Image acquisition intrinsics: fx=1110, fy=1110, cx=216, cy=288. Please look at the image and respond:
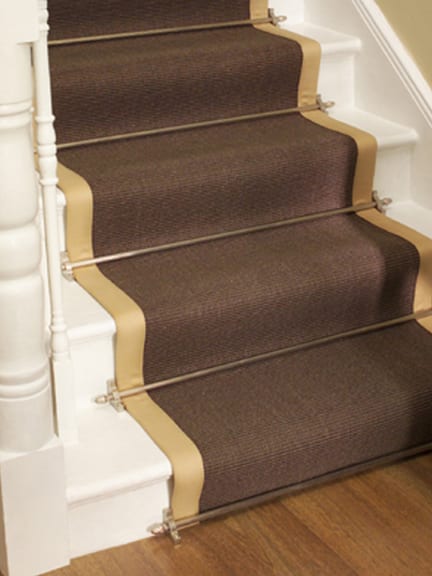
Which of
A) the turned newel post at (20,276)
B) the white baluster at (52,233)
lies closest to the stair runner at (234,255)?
the white baluster at (52,233)

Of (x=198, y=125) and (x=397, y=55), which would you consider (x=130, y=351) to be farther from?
(x=397, y=55)

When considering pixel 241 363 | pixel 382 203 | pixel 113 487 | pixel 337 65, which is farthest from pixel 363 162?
pixel 113 487

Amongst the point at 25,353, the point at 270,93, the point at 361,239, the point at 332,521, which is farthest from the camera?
the point at 270,93

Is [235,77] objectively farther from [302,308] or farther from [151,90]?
[302,308]

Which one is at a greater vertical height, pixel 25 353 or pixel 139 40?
pixel 139 40

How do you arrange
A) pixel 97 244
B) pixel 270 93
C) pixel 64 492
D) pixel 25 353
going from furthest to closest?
pixel 270 93 < pixel 97 244 < pixel 64 492 < pixel 25 353

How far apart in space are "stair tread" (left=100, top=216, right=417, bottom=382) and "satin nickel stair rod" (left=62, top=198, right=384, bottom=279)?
17mm

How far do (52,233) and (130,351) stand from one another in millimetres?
472

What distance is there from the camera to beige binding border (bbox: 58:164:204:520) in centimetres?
249

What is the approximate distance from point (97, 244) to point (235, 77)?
0.71m

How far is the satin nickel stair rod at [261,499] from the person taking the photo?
252 cm

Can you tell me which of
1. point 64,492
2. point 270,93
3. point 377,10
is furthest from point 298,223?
point 64,492

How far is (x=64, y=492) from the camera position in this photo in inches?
93.1

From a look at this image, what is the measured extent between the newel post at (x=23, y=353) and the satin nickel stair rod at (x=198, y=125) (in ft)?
2.86
